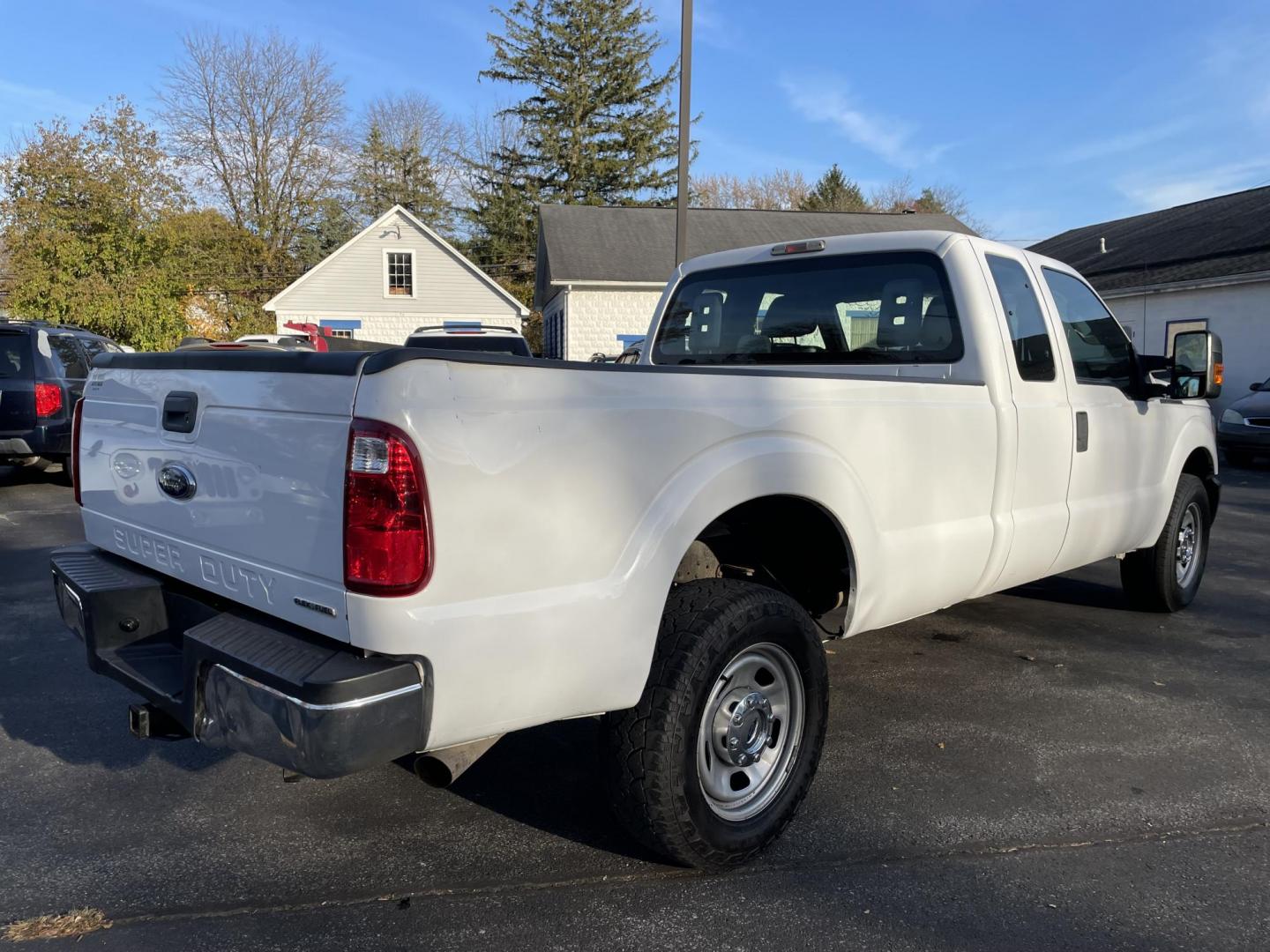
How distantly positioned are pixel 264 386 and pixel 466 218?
1805 inches

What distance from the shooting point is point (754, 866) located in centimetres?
291

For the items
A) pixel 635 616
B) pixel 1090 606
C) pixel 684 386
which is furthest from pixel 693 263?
pixel 1090 606

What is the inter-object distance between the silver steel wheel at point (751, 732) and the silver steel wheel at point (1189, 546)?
3.68 metres

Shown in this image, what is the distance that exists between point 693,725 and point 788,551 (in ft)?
3.67

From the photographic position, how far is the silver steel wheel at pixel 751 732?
2818 mm

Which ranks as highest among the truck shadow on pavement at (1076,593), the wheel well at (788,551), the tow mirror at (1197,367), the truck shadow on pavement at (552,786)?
the tow mirror at (1197,367)

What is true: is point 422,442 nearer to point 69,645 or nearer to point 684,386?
point 684,386

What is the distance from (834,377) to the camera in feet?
10.1

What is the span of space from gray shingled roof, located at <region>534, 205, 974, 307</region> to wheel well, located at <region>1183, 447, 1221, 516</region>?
20224mm

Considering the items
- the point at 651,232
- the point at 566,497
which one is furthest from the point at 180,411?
the point at 651,232

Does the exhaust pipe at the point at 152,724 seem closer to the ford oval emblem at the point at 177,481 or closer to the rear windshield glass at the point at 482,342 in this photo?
the ford oval emblem at the point at 177,481

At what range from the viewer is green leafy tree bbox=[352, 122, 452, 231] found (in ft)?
154

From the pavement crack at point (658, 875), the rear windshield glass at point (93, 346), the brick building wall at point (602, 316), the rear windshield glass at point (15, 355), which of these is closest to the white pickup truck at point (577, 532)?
the pavement crack at point (658, 875)

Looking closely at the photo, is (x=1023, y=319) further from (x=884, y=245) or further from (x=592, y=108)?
(x=592, y=108)
